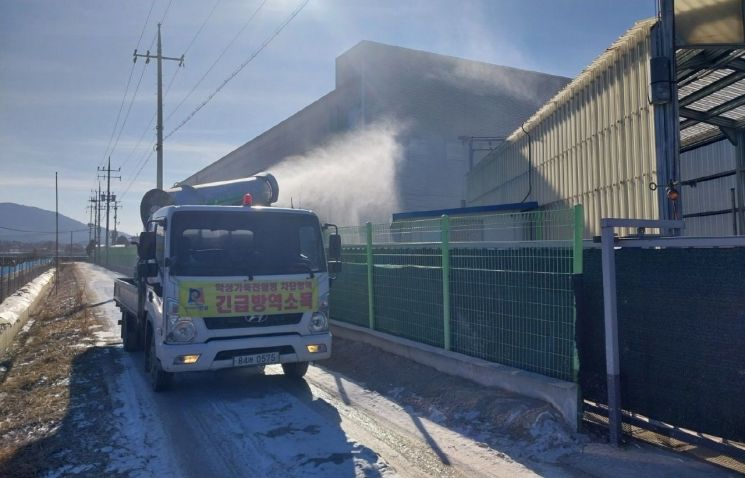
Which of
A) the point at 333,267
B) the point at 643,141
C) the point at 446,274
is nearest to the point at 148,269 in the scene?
the point at 333,267

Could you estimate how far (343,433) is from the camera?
18.7ft

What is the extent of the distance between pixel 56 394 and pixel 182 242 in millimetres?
2656

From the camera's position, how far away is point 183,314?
6.62m

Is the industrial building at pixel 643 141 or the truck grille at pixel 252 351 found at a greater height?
the industrial building at pixel 643 141

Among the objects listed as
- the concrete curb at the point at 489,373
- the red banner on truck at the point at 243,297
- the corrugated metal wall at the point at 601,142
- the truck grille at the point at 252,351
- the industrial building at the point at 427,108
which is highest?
the industrial building at the point at 427,108

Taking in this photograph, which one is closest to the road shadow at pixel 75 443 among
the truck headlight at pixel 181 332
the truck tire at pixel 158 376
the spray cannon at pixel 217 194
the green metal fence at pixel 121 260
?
the truck tire at pixel 158 376

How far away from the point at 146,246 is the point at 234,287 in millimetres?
1394

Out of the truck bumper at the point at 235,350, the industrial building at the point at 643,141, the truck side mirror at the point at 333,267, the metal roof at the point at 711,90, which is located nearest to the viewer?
the truck bumper at the point at 235,350

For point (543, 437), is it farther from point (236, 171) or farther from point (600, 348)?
point (236, 171)

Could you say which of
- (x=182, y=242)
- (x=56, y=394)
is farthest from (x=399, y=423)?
(x=56, y=394)

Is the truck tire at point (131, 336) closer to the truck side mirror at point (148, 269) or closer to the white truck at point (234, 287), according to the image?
the white truck at point (234, 287)

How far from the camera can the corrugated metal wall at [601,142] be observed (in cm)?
941

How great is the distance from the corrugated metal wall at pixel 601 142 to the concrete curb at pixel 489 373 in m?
4.10

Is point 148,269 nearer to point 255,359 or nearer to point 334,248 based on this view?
point 255,359
